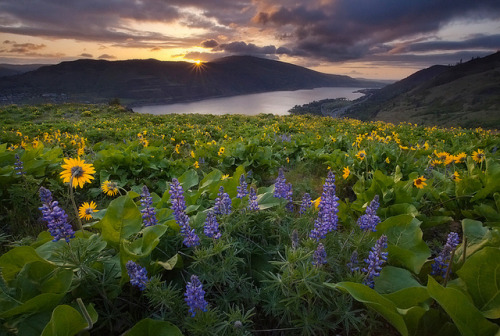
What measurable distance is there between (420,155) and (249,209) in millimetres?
4938

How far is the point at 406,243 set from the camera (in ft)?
6.10

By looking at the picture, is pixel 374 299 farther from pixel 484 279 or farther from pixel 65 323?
pixel 65 323

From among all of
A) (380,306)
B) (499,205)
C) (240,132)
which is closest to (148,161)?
(380,306)

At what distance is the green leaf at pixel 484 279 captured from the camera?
1.31 m

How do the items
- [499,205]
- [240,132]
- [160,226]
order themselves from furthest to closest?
[240,132] < [499,205] < [160,226]

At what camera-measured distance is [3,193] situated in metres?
3.15

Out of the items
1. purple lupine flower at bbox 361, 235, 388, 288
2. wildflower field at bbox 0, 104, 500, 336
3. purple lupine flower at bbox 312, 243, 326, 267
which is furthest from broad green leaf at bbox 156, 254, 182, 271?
purple lupine flower at bbox 361, 235, 388, 288

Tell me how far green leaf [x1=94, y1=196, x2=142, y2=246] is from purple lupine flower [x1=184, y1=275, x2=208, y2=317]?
2.20 ft

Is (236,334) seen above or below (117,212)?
below

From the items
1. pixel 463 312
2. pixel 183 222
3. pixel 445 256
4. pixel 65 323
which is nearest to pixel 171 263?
pixel 183 222

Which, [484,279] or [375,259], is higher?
[375,259]

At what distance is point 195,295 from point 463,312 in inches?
47.2

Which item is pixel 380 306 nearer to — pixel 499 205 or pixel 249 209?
pixel 249 209

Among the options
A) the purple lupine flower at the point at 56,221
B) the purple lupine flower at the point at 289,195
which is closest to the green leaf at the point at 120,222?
the purple lupine flower at the point at 56,221
